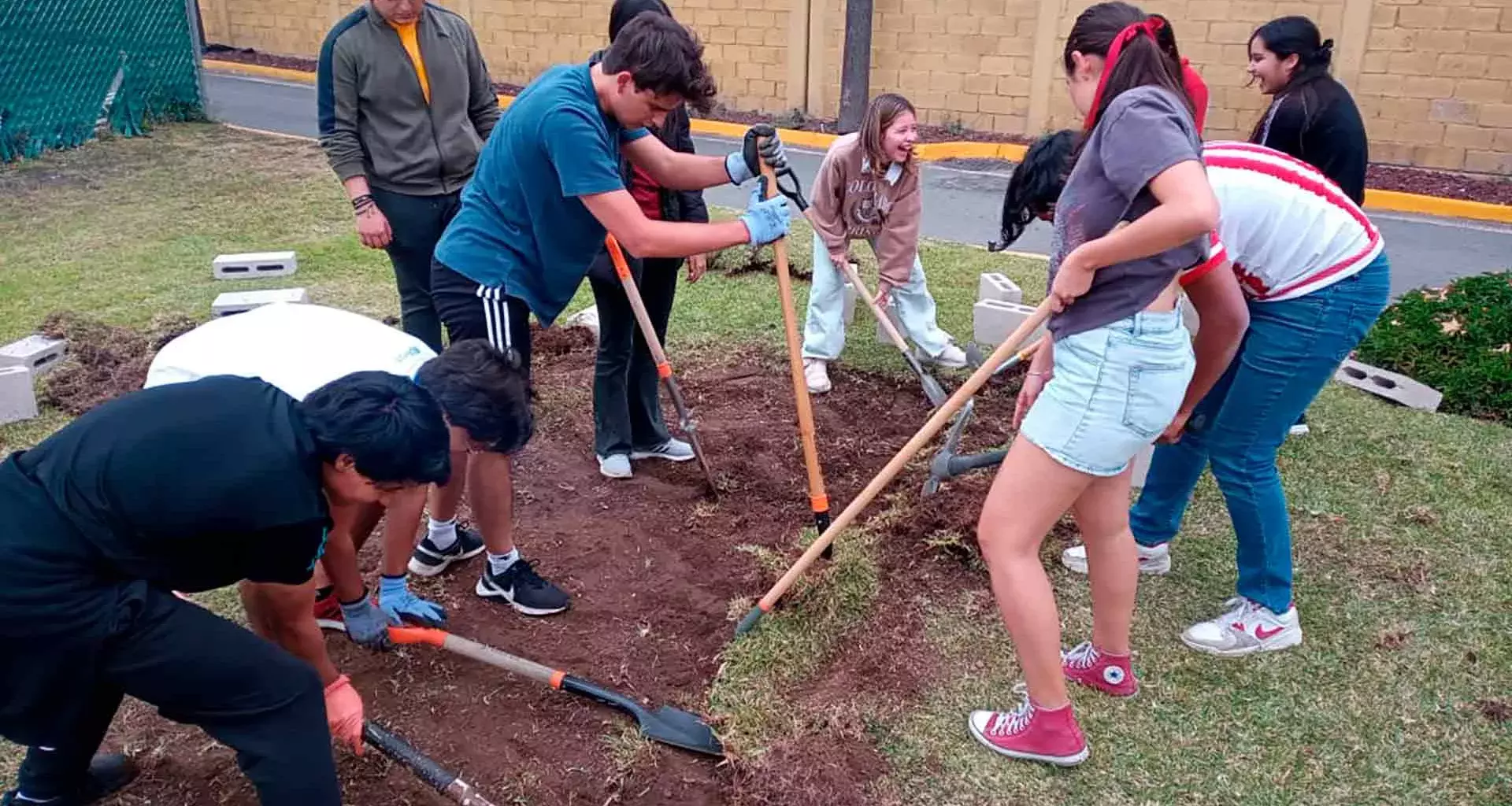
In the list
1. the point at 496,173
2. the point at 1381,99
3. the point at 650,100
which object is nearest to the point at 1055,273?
the point at 650,100

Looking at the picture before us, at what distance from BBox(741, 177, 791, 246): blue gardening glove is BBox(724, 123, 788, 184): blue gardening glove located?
0.12 metres

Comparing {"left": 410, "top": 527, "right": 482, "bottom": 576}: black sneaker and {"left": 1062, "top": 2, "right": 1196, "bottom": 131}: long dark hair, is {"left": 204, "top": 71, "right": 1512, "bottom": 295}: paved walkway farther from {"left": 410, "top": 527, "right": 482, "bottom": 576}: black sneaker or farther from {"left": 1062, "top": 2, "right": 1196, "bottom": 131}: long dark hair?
{"left": 1062, "top": 2, "right": 1196, "bottom": 131}: long dark hair

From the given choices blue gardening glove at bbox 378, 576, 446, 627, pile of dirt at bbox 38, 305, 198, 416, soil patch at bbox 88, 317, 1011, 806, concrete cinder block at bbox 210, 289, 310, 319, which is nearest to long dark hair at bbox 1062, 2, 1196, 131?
soil patch at bbox 88, 317, 1011, 806

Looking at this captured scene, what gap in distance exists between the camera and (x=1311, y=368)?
3.04 metres

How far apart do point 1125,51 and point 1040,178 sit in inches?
16.3

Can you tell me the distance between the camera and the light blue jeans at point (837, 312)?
17.4ft

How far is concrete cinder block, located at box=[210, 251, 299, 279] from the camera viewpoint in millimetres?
6680

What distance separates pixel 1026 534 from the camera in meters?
2.58

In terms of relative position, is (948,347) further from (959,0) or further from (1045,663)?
(959,0)

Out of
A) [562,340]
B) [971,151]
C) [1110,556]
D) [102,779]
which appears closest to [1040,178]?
[1110,556]

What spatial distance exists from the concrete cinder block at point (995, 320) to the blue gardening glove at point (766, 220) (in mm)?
2415

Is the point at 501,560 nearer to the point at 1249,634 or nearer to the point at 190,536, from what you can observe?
the point at 190,536

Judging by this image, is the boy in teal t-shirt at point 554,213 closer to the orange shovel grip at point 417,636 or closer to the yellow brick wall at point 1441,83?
the orange shovel grip at point 417,636

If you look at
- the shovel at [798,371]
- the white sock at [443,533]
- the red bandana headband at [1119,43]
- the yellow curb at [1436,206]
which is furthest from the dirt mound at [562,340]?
the yellow curb at [1436,206]
